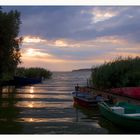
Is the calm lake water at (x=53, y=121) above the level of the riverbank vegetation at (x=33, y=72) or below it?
below

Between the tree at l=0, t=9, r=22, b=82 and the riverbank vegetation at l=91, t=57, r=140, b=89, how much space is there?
784cm

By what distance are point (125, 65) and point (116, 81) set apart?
144 cm

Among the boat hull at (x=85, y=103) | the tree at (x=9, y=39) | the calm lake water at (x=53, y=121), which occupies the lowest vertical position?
the calm lake water at (x=53, y=121)

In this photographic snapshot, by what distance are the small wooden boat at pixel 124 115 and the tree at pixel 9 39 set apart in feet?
60.1

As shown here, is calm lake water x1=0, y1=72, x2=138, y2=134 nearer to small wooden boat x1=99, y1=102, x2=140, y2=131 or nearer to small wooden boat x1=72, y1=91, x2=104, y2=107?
small wooden boat x1=99, y1=102, x2=140, y2=131

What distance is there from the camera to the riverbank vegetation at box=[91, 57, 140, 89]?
2875 centimetres

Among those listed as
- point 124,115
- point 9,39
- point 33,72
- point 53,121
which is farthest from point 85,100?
point 33,72

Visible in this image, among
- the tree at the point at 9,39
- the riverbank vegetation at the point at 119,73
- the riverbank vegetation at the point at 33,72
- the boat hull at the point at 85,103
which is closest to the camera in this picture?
the boat hull at the point at 85,103

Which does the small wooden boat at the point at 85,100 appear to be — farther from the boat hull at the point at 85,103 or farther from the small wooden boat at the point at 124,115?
the small wooden boat at the point at 124,115

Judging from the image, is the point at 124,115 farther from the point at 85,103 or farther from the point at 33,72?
the point at 33,72

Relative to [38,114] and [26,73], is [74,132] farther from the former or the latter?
[26,73]

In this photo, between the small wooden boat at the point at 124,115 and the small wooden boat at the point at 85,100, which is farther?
the small wooden boat at the point at 85,100

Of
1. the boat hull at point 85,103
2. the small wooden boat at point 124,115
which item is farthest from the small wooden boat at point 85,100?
the small wooden boat at point 124,115

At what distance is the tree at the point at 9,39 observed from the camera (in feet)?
113
